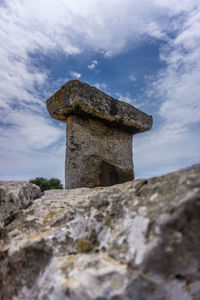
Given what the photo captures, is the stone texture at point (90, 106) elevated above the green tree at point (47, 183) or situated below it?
above

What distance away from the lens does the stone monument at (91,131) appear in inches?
140

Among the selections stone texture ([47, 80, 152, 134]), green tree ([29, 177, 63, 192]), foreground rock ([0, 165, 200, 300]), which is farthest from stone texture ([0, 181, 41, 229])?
green tree ([29, 177, 63, 192])

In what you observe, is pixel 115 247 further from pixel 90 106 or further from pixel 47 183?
pixel 47 183

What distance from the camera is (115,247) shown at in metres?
1.30

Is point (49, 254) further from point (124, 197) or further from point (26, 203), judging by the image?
point (26, 203)

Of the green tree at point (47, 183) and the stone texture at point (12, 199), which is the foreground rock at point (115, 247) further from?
the green tree at point (47, 183)

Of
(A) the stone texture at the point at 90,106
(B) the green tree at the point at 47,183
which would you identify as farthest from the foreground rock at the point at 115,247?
(B) the green tree at the point at 47,183

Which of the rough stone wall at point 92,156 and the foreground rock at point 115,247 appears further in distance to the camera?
the rough stone wall at point 92,156

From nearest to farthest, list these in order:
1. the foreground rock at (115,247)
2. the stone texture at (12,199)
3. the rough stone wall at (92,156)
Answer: the foreground rock at (115,247) → the stone texture at (12,199) → the rough stone wall at (92,156)

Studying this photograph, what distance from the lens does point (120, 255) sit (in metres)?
1.22

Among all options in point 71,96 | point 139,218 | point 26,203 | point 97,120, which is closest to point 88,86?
point 71,96

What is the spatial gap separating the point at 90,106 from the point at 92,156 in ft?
2.95

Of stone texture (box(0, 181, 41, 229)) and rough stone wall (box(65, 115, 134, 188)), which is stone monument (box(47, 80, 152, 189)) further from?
stone texture (box(0, 181, 41, 229))

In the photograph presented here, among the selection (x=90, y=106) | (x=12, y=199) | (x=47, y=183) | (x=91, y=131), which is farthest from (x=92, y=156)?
(x=47, y=183)
